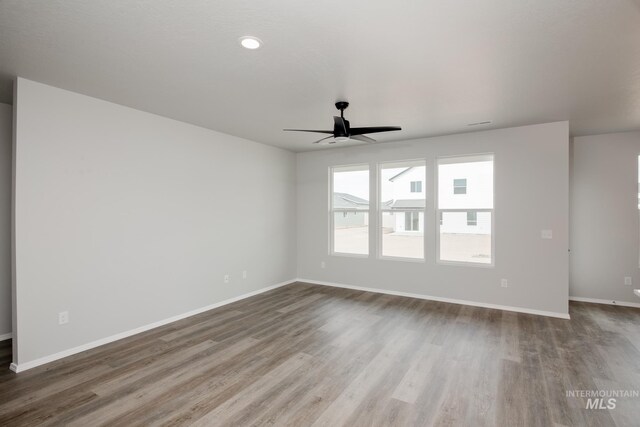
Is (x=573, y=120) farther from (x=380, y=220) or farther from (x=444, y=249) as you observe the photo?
(x=380, y=220)

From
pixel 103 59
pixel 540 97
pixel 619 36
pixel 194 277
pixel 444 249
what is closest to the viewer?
pixel 619 36

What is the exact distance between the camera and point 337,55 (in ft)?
7.98

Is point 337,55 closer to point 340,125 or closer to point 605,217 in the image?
point 340,125

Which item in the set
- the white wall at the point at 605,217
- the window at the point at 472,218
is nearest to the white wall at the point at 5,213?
the window at the point at 472,218

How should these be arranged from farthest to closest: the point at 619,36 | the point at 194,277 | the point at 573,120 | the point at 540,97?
the point at 194,277
the point at 573,120
the point at 540,97
the point at 619,36

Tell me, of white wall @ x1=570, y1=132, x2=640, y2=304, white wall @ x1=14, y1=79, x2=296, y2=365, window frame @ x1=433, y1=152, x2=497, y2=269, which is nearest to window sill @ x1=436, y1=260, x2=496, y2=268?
window frame @ x1=433, y1=152, x2=497, y2=269

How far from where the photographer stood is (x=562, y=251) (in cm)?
426

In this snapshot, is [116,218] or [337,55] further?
[116,218]

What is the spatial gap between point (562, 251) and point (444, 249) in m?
1.55

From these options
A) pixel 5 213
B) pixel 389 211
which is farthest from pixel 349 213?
pixel 5 213

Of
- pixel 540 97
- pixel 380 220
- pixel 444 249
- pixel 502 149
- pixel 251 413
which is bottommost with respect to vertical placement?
pixel 251 413

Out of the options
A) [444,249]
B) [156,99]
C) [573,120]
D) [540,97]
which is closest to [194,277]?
[156,99]

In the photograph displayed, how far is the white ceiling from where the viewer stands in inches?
74.8

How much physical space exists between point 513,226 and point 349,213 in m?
2.75
